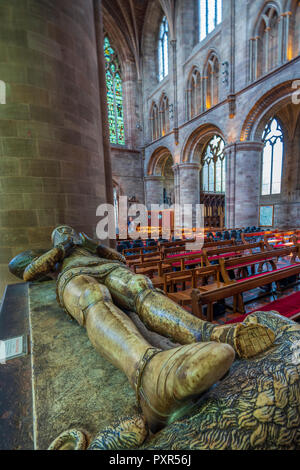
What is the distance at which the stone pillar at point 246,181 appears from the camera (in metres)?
10.8

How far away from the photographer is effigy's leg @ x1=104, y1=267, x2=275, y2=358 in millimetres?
932

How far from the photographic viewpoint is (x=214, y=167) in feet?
61.8

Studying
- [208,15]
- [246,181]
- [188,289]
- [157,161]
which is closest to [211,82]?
[208,15]

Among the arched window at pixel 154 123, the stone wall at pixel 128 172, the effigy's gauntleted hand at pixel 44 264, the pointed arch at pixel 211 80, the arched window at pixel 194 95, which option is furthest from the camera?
the stone wall at pixel 128 172

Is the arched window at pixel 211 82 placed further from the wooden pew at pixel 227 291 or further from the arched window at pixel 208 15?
the wooden pew at pixel 227 291

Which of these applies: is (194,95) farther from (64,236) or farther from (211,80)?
(64,236)

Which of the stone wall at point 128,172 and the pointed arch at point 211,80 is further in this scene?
the stone wall at point 128,172

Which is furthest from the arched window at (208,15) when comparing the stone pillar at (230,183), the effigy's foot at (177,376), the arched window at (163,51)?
the effigy's foot at (177,376)

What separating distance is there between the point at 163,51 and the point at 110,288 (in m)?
22.3

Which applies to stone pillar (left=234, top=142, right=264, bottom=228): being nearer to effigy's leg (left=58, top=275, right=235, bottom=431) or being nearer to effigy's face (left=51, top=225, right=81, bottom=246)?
effigy's face (left=51, top=225, right=81, bottom=246)

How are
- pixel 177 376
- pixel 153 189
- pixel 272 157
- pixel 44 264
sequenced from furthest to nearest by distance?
pixel 153 189
pixel 272 157
pixel 44 264
pixel 177 376

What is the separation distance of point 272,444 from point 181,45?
61.8ft

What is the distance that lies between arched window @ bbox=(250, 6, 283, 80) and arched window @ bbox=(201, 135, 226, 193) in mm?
7534

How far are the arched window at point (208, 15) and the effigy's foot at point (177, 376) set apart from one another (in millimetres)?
17847
